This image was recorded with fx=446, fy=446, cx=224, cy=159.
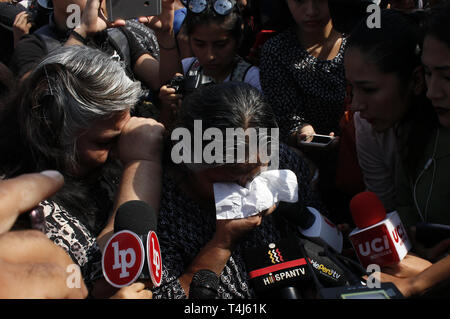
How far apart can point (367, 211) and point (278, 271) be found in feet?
1.33

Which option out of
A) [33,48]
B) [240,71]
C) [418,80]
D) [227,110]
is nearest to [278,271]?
[227,110]

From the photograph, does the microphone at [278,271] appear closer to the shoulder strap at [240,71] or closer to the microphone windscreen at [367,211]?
the microphone windscreen at [367,211]

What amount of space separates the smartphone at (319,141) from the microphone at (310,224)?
60 cm

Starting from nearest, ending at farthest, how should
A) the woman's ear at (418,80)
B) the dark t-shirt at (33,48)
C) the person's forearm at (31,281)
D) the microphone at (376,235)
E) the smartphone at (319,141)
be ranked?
the person's forearm at (31,281) < the microphone at (376,235) < the woman's ear at (418,80) < the smartphone at (319,141) < the dark t-shirt at (33,48)

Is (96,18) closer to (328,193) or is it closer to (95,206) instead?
(95,206)

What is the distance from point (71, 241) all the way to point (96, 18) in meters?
1.42

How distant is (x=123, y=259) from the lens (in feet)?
4.08

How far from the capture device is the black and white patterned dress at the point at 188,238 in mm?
1697

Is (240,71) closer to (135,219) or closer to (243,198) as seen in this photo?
(243,198)

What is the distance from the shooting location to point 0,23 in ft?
11.2

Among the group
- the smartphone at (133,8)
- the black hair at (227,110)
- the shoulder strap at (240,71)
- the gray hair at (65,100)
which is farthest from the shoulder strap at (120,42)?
the black hair at (227,110)

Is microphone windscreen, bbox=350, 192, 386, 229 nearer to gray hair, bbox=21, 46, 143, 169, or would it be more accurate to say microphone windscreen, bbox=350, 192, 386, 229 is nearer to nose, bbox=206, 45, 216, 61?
→ gray hair, bbox=21, 46, 143, 169
